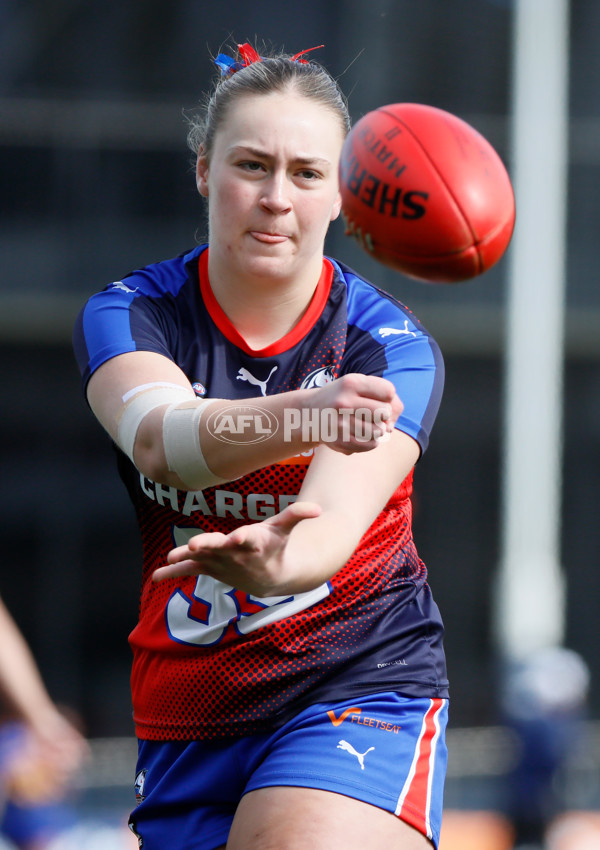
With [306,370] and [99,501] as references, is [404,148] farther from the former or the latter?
[99,501]

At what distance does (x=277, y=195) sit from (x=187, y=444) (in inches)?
26.8

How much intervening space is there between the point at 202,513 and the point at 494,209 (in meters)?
0.93

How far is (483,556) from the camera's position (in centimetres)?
1186

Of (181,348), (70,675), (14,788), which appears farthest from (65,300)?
(181,348)

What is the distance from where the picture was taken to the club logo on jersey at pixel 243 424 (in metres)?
2.11

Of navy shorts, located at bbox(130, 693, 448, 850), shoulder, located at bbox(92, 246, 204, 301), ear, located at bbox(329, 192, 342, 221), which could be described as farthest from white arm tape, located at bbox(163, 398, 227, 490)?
ear, located at bbox(329, 192, 342, 221)

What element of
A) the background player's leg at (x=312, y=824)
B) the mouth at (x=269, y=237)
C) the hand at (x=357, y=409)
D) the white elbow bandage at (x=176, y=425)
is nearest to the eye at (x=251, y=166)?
the mouth at (x=269, y=237)

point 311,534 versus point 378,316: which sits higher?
point 378,316

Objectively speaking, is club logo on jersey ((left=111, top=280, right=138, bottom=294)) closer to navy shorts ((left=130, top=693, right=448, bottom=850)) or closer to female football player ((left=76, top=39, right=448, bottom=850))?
female football player ((left=76, top=39, right=448, bottom=850))

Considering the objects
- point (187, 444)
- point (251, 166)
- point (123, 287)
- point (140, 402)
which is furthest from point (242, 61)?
point (187, 444)

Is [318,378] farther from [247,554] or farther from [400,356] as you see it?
[247,554]

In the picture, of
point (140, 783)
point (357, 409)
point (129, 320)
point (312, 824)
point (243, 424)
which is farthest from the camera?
point (140, 783)

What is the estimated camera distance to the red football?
2.51 m

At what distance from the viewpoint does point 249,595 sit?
2.55 metres
